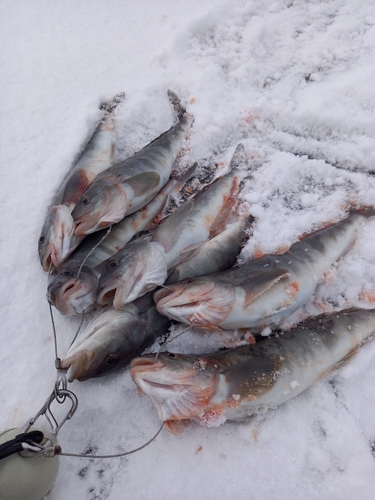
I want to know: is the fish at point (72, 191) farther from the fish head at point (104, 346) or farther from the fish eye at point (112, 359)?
the fish eye at point (112, 359)

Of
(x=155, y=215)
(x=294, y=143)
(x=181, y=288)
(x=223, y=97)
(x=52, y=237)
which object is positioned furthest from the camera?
(x=223, y=97)

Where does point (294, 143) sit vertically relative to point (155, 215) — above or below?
below

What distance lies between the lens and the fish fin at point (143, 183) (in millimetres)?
3322

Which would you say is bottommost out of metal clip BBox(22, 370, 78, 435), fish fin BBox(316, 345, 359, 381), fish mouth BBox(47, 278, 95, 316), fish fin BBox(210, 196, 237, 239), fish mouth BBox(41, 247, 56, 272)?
fish fin BBox(316, 345, 359, 381)

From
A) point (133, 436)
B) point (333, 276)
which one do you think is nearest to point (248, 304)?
point (333, 276)

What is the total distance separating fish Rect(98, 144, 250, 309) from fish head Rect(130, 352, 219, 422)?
19.7 inches

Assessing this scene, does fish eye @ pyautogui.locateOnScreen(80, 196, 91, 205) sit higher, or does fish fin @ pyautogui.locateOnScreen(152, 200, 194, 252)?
fish eye @ pyautogui.locateOnScreen(80, 196, 91, 205)

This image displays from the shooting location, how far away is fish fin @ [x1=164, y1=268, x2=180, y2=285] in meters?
2.88

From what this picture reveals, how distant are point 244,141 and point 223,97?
677mm

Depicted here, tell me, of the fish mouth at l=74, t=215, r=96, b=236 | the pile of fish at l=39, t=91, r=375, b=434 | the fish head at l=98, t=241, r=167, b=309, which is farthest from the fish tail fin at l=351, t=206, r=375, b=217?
the fish mouth at l=74, t=215, r=96, b=236

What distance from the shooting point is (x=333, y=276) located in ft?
10.2

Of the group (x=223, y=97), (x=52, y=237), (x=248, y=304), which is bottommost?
(x=248, y=304)

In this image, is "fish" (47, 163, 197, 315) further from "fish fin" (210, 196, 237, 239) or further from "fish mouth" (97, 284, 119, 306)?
"fish fin" (210, 196, 237, 239)

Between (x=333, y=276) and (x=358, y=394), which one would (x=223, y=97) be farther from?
(x=358, y=394)
